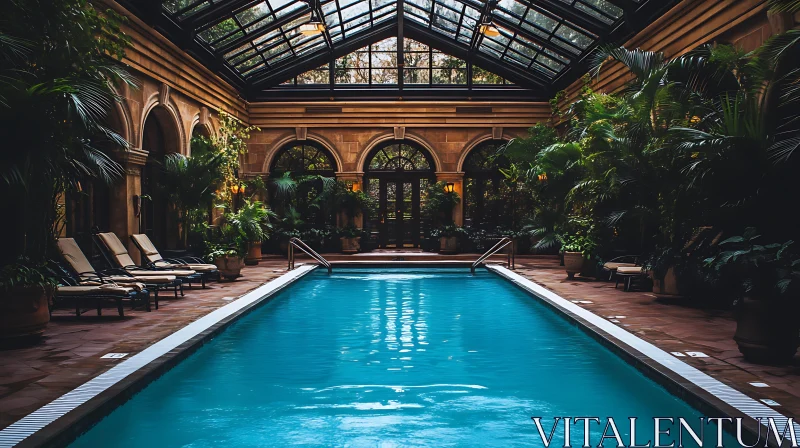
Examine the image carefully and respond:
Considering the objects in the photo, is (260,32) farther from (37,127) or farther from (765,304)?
(765,304)

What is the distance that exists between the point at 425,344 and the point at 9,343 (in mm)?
4158

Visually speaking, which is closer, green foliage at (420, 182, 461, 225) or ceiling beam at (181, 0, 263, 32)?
ceiling beam at (181, 0, 263, 32)

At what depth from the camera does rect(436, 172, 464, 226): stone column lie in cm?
2100

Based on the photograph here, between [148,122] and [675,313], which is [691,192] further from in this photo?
[148,122]

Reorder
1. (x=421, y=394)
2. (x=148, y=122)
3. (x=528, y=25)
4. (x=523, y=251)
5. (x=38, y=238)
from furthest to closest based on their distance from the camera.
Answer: (x=523, y=251), (x=528, y=25), (x=148, y=122), (x=38, y=238), (x=421, y=394)

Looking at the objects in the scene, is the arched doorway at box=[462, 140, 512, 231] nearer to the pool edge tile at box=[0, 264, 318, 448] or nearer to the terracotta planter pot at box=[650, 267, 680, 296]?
the terracotta planter pot at box=[650, 267, 680, 296]

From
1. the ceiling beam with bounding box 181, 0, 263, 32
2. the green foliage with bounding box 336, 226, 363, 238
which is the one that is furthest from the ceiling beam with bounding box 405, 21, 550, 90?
the ceiling beam with bounding box 181, 0, 263, 32

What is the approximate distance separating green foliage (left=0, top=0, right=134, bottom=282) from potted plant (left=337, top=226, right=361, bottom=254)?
524 inches

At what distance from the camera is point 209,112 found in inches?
667

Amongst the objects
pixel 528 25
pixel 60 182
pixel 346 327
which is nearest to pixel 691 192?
pixel 346 327

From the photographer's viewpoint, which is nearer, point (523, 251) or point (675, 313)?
point (675, 313)

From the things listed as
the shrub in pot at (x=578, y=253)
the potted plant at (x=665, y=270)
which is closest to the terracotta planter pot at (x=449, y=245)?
the shrub in pot at (x=578, y=253)

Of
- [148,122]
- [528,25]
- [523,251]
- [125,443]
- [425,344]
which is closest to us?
[125,443]

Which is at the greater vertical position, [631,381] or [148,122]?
[148,122]
